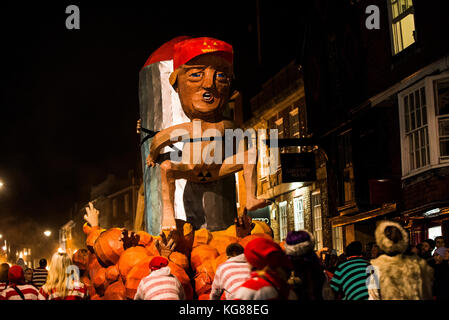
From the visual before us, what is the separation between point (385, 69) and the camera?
1836 centimetres

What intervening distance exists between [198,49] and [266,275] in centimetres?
489

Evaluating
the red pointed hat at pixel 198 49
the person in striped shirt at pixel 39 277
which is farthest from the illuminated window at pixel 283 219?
the red pointed hat at pixel 198 49

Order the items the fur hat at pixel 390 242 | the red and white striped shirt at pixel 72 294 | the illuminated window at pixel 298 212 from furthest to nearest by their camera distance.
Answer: the illuminated window at pixel 298 212 < the red and white striped shirt at pixel 72 294 < the fur hat at pixel 390 242

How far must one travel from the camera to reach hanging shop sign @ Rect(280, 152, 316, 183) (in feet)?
72.7

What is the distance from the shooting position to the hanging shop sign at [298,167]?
22.2 m

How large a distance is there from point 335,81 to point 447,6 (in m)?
7.13

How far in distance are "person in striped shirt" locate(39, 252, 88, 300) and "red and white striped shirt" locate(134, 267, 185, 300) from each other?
2.19 ft

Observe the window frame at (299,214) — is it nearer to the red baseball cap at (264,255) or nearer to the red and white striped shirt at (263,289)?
the red baseball cap at (264,255)

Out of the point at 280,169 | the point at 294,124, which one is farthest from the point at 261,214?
the point at 294,124

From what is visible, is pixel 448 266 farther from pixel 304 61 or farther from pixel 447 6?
pixel 304 61

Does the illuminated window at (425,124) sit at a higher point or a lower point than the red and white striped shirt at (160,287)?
higher

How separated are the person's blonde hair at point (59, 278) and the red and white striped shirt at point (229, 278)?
1508mm

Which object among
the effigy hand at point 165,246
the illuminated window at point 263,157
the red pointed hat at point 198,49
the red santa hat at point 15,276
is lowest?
the red santa hat at point 15,276
